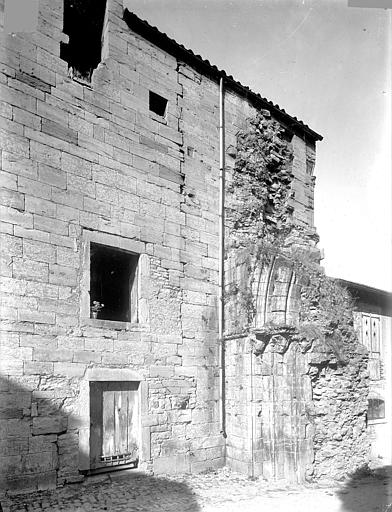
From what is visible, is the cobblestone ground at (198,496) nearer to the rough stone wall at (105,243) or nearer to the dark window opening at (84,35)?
the rough stone wall at (105,243)

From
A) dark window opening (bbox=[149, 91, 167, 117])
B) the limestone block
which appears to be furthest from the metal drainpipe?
the limestone block

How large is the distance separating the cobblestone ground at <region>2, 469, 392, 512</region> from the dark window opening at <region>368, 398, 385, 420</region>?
450 centimetres

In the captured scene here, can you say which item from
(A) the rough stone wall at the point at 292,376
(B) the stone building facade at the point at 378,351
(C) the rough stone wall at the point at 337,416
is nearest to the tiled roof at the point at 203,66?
(A) the rough stone wall at the point at 292,376

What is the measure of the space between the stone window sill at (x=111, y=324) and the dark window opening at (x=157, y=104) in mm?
3766

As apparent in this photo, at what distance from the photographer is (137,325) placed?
7.54 meters

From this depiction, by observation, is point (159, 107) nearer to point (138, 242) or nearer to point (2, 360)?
point (138, 242)

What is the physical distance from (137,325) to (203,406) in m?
1.94

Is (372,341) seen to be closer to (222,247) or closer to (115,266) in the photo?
(222,247)

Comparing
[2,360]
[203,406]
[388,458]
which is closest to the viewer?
[2,360]

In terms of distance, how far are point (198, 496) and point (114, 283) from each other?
347 cm

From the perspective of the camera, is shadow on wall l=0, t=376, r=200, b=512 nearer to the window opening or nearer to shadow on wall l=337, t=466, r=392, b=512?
shadow on wall l=337, t=466, r=392, b=512

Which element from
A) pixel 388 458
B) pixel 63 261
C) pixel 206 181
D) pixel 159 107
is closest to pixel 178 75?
pixel 159 107

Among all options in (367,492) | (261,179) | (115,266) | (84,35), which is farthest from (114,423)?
(84,35)

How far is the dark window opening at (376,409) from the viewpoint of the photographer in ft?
39.4
